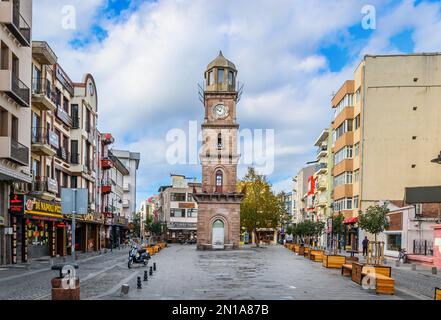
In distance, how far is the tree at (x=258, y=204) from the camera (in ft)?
279

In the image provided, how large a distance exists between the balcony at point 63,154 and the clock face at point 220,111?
24826 mm

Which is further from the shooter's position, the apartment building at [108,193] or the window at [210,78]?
the window at [210,78]

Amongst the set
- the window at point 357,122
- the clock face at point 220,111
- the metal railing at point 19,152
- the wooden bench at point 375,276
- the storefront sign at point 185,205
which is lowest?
the storefront sign at point 185,205

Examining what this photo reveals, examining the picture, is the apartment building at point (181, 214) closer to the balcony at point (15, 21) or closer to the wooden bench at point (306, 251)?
the wooden bench at point (306, 251)

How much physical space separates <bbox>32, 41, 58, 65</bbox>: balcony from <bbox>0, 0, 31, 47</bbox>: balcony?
2.97m

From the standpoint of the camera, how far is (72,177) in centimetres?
5219

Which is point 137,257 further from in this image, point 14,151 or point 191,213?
point 191,213

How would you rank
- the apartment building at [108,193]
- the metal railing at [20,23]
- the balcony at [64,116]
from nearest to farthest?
the metal railing at [20,23] < the balcony at [64,116] < the apartment building at [108,193]

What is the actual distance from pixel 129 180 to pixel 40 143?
245ft

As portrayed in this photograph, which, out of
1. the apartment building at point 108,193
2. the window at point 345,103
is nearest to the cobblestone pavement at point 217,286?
the apartment building at point 108,193

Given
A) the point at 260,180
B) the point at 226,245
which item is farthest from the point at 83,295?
the point at 260,180

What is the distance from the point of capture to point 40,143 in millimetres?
37938

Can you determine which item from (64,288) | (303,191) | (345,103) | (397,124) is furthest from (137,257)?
(303,191)

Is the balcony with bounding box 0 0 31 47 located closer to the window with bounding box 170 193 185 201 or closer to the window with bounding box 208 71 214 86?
the window with bounding box 208 71 214 86
